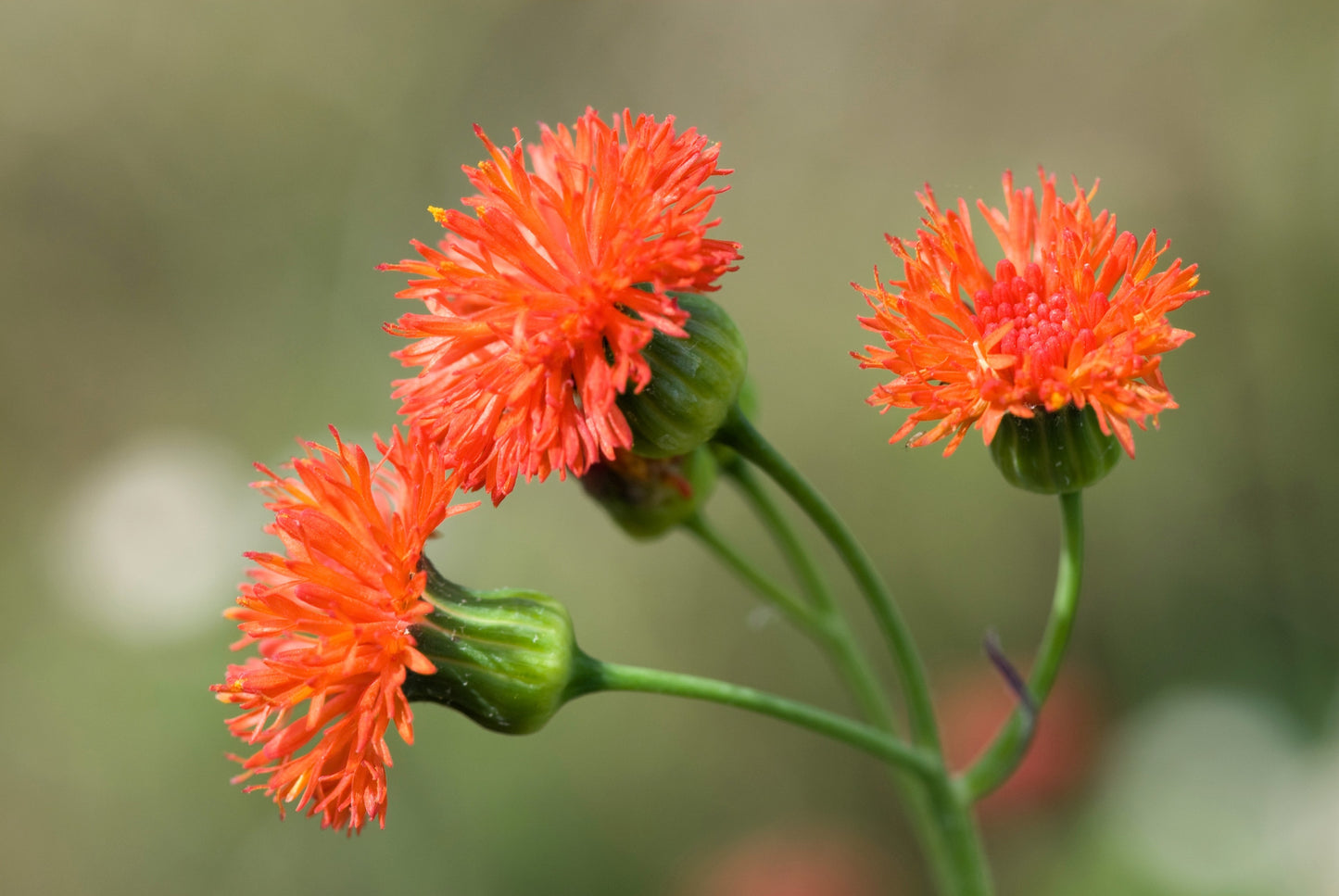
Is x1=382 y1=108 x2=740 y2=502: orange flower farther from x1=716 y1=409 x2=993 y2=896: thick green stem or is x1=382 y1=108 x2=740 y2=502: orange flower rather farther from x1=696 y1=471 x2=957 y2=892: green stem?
x1=696 y1=471 x2=957 y2=892: green stem

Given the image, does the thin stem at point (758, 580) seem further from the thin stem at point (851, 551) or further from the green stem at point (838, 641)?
the thin stem at point (851, 551)

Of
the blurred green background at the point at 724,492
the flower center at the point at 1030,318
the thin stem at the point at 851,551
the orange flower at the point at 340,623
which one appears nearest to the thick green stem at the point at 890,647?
the thin stem at the point at 851,551

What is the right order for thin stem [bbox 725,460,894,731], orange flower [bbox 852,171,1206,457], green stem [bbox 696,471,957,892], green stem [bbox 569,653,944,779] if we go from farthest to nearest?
thin stem [bbox 725,460,894,731] → green stem [bbox 696,471,957,892] → green stem [bbox 569,653,944,779] → orange flower [bbox 852,171,1206,457]

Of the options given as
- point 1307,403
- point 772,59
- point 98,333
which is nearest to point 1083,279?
point 1307,403

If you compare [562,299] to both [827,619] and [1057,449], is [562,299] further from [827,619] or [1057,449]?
[827,619]

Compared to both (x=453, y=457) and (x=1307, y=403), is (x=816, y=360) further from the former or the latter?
(x=453, y=457)

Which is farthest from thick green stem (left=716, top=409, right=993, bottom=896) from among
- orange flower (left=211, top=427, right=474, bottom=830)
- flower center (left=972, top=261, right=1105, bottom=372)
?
orange flower (left=211, top=427, right=474, bottom=830)
